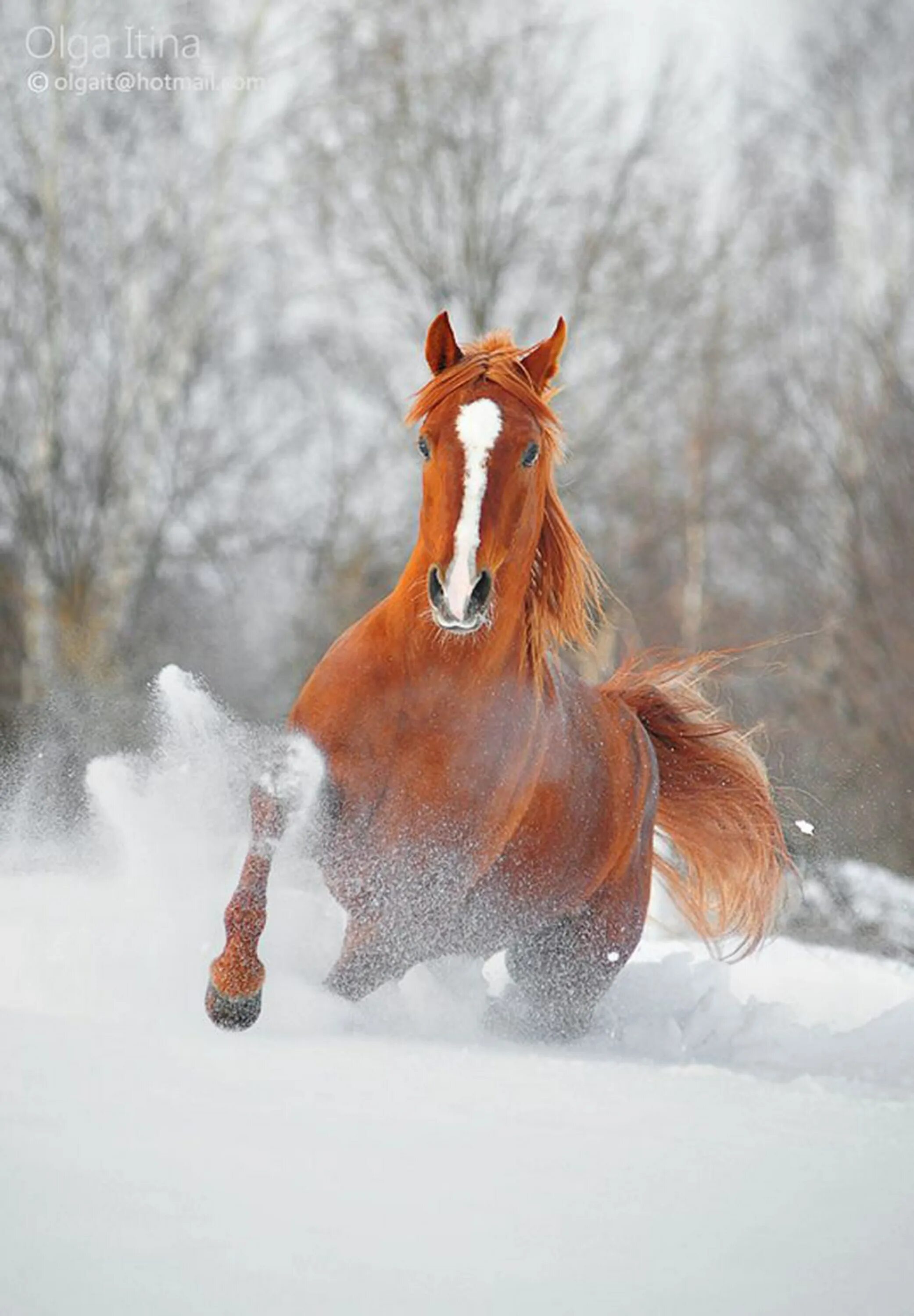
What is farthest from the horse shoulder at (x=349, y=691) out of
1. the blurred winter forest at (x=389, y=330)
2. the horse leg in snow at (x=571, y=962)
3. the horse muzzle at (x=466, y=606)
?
the blurred winter forest at (x=389, y=330)

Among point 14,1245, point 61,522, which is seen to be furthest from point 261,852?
point 61,522

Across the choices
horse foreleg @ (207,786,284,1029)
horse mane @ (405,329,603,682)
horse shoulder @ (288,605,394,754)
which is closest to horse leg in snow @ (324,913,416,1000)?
horse foreleg @ (207,786,284,1029)

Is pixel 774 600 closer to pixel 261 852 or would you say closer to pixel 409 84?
pixel 409 84

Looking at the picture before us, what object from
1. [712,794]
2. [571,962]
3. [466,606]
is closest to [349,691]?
[466,606]

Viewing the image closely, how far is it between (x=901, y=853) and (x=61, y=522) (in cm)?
663

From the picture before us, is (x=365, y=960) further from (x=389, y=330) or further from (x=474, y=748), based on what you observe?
(x=389, y=330)

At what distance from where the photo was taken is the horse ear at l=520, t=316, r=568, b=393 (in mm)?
3590

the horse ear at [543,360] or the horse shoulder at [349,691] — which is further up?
the horse ear at [543,360]

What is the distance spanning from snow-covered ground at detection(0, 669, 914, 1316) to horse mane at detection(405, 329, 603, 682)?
66cm

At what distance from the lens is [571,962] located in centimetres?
404

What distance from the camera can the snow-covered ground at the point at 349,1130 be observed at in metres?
2.00

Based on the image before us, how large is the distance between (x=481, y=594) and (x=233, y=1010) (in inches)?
38.4

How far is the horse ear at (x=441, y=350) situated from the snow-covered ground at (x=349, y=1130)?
952 mm

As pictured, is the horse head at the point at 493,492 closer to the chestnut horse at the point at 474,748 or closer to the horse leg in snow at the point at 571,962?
the chestnut horse at the point at 474,748
